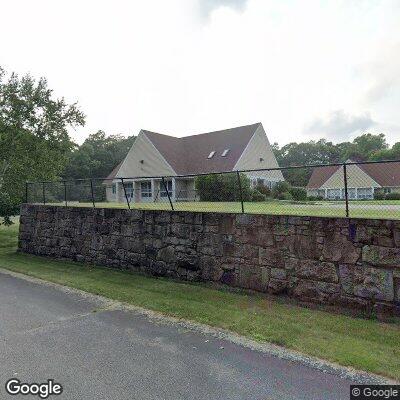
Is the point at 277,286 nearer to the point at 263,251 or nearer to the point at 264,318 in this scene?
the point at 263,251

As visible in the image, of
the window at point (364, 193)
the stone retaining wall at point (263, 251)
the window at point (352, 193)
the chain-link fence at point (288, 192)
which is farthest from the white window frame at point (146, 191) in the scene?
the window at point (364, 193)

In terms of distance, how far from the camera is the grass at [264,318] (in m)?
4.42

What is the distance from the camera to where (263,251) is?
710 cm

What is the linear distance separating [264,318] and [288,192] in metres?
2.65

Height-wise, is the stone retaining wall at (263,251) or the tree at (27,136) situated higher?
the tree at (27,136)

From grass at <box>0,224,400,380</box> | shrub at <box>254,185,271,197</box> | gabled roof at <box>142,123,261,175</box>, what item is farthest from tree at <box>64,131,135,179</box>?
shrub at <box>254,185,271,197</box>

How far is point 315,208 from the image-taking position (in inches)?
262

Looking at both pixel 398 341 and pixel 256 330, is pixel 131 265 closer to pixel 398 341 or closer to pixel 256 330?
pixel 256 330

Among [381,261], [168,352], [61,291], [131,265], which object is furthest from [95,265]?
[381,261]

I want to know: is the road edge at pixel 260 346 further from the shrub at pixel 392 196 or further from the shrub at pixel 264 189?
the shrub at pixel 264 189

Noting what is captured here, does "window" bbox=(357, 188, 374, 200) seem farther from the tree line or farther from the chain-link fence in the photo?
the tree line

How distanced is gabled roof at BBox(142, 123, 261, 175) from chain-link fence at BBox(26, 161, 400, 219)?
1758cm

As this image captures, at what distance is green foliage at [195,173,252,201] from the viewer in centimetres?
780

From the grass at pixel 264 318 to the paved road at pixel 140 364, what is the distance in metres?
0.54
